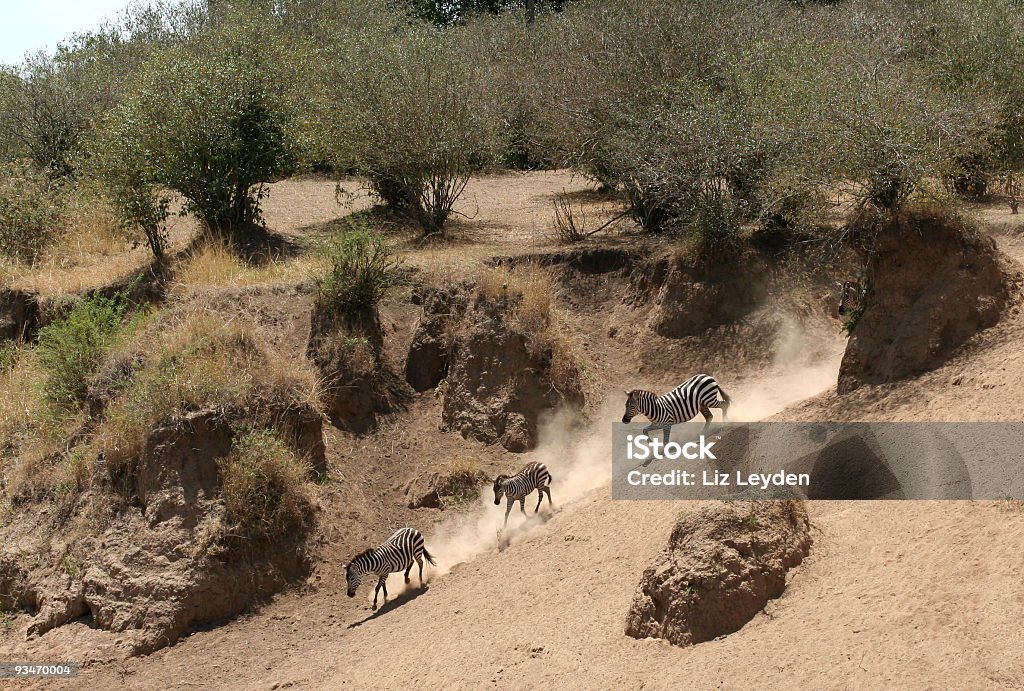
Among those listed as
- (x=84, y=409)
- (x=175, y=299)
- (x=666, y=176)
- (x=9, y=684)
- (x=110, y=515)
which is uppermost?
(x=666, y=176)

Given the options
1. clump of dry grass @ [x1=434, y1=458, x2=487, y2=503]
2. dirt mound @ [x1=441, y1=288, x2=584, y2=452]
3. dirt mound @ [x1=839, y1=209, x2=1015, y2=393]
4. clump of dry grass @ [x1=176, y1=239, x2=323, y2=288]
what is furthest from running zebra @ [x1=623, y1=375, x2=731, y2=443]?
clump of dry grass @ [x1=176, y1=239, x2=323, y2=288]

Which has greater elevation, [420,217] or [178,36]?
[178,36]

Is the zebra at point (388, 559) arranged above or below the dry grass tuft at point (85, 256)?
below

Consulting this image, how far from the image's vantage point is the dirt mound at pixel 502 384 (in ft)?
49.4

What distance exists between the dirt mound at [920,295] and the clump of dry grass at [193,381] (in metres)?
6.63

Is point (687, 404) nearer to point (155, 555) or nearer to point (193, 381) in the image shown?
point (193, 381)

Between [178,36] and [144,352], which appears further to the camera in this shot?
[178,36]

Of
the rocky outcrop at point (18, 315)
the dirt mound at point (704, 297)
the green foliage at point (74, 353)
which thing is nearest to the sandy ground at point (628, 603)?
the dirt mound at point (704, 297)

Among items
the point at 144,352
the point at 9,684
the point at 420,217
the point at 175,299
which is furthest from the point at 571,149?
the point at 9,684

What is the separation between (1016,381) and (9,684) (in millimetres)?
10407

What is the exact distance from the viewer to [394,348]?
16172 mm

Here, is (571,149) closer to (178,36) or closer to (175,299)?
(175,299)

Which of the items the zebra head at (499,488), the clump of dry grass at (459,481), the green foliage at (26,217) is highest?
the green foliage at (26,217)

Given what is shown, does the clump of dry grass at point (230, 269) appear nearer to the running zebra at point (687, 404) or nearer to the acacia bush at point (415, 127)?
the acacia bush at point (415, 127)
